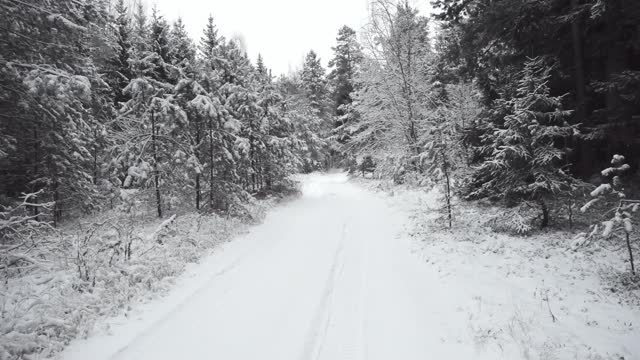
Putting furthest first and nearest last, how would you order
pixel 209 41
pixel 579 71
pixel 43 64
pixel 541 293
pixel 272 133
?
1. pixel 272 133
2. pixel 209 41
3. pixel 579 71
4. pixel 43 64
5. pixel 541 293

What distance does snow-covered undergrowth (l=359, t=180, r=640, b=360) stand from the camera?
523 centimetres

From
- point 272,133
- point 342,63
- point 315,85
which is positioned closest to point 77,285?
point 272,133

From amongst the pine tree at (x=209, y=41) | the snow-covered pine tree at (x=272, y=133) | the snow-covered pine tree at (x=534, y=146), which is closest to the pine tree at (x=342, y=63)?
the snow-covered pine tree at (x=272, y=133)

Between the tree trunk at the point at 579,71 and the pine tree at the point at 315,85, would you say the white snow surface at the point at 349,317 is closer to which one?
the tree trunk at the point at 579,71

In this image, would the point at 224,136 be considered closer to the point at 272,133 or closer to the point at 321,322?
the point at 272,133

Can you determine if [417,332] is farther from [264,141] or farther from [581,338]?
[264,141]

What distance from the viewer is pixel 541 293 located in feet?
22.2

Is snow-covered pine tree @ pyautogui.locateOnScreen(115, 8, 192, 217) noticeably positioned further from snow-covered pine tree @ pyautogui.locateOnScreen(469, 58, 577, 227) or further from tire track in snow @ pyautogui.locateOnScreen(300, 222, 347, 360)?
snow-covered pine tree @ pyautogui.locateOnScreen(469, 58, 577, 227)

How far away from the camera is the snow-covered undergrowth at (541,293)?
523 cm

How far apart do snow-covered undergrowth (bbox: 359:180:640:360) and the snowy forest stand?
64cm

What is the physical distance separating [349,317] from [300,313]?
102cm

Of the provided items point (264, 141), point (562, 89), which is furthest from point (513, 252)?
point (264, 141)

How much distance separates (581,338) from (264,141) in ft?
75.2

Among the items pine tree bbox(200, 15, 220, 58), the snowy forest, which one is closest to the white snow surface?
the snowy forest
